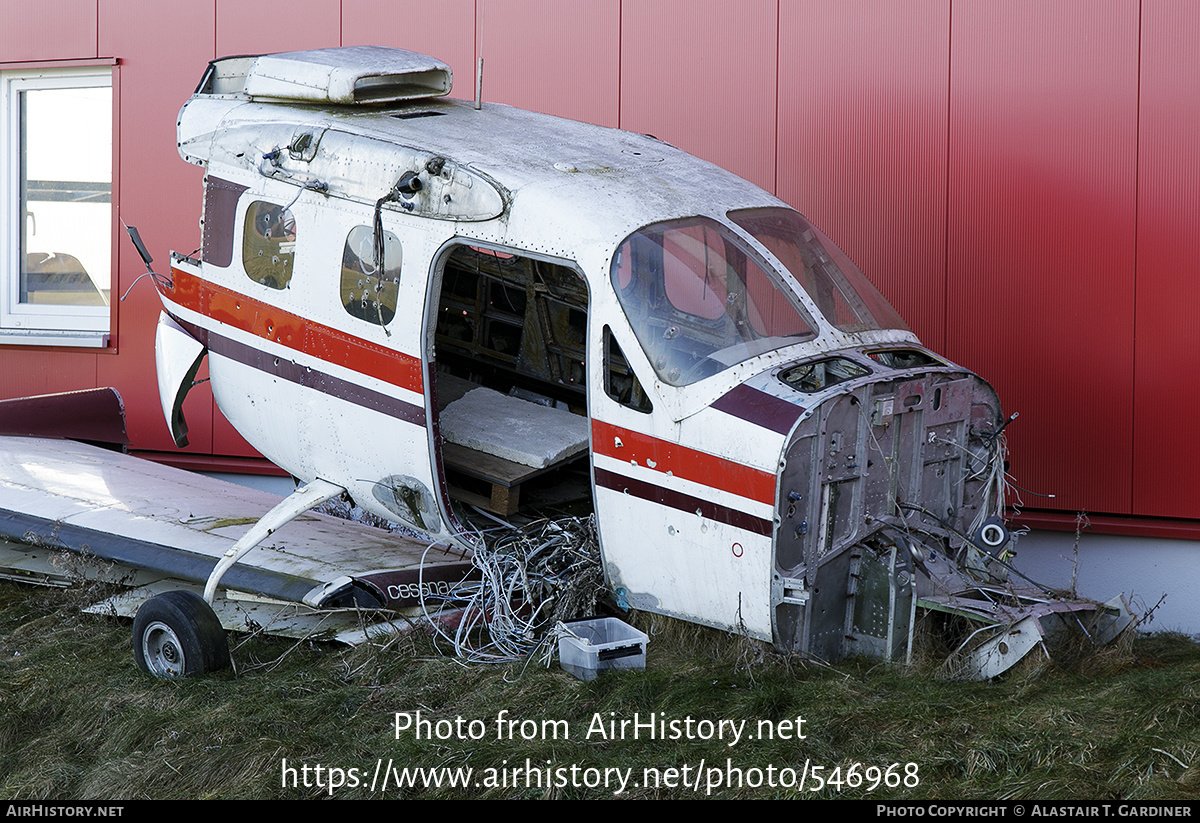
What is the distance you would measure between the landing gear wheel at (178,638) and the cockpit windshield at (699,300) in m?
2.64

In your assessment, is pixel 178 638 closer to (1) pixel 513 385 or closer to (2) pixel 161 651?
(2) pixel 161 651

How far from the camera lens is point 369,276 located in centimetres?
625

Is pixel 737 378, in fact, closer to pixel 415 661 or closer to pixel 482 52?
pixel 415 661

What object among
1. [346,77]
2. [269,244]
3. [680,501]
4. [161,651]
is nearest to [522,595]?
[680,501]

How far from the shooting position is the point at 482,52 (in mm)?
9484

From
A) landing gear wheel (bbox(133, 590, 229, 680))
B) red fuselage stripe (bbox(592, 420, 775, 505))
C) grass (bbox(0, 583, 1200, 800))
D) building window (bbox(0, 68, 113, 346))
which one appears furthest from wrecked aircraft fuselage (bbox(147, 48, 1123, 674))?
building window (bbox(0, 68, 113, 346))

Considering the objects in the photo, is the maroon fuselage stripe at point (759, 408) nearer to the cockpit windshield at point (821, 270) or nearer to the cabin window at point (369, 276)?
the cockpit windshield at point (821, 270)

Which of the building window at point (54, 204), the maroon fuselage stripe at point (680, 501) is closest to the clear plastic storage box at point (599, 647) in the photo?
the maroon fuselage stripe at point (680, 501)

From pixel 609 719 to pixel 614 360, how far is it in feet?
5.75

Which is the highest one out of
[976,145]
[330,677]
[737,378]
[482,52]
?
[482,52]

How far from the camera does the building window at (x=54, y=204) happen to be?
1098 centimetres

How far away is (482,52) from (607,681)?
5939mm

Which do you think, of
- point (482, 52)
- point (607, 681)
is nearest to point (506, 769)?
point (607, 681)
